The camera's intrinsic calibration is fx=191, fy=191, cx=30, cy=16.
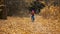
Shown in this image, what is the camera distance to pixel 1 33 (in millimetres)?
10977

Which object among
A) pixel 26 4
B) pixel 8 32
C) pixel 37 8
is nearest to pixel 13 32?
pixel 8 32

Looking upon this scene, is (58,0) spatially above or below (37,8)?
above

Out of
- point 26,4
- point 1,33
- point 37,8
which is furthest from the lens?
point 37,8

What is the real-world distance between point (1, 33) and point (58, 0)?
43.1 feet

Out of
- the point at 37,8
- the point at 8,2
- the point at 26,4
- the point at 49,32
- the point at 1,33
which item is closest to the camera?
the point at 1,33

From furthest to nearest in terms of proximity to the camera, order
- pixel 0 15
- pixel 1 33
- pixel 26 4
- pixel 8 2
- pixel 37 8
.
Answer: pixel 37 8 → pixel 26 4 → pixel 8 2 → pixel 0 15 → pixel 1 33

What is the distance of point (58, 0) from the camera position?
22766mm

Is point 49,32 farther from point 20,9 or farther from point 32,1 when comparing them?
point 32,1

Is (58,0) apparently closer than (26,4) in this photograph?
Yes

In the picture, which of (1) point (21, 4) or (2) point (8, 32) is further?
(1) point (21, 4)

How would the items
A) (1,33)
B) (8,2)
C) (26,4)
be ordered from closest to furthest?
1. (1,33)
2. (8,2)
3. (26,4)

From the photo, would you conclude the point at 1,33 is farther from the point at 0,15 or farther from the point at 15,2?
the point at 15,2

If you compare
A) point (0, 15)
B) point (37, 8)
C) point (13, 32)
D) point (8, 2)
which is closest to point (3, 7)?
point (0, 15)

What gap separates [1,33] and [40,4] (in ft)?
53.2
